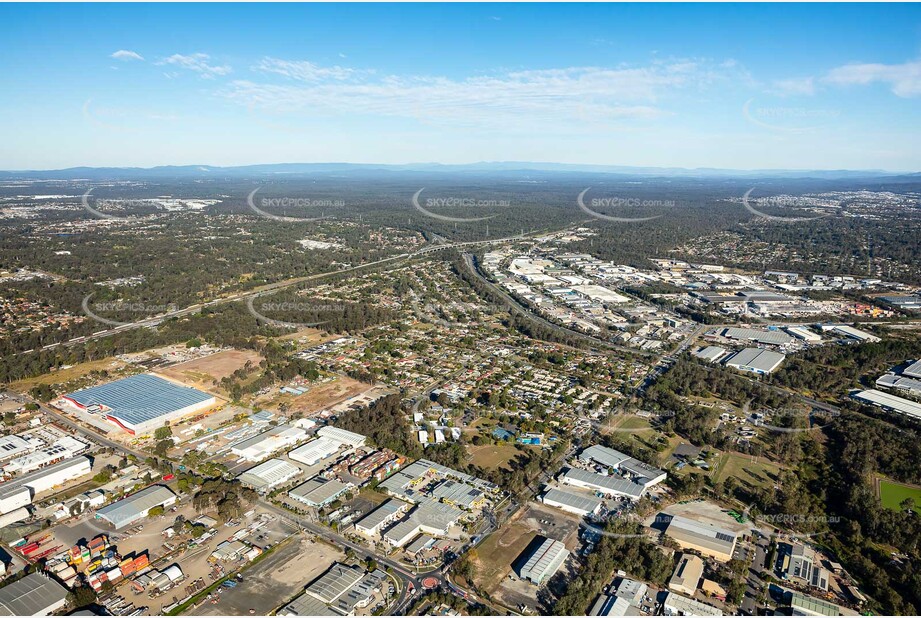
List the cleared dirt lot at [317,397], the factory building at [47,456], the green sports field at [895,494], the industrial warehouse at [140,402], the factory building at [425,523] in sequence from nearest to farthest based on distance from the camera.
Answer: the factory building at [425,523] < the green sports field at [895,494] < the factory building at [47,456] < the industrial warehouse at [140,402] < the cleared dirt lot at [317,397]

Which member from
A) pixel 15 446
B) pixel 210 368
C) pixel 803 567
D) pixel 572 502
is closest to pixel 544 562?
pixel 572 502

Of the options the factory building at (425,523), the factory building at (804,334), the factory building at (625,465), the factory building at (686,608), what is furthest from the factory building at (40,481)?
the factory building at (804,334)

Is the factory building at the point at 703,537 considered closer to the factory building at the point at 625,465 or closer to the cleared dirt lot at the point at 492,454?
the factory building at the point at 625,465

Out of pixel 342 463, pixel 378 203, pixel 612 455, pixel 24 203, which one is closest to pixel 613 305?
pixel 612 455

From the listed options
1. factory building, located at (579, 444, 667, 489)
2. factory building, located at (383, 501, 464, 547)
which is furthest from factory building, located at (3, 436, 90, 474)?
factory building, located at (579, 444, 667, 489)

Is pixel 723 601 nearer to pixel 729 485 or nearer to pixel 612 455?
pixel 729 485

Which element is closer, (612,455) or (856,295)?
(612,455)
